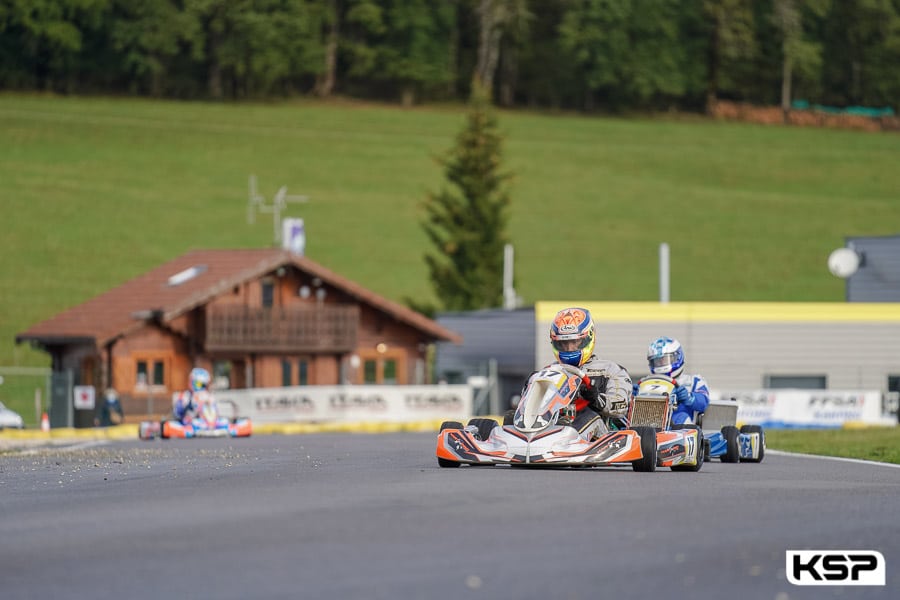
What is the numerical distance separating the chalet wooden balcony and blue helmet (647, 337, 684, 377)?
35031mm

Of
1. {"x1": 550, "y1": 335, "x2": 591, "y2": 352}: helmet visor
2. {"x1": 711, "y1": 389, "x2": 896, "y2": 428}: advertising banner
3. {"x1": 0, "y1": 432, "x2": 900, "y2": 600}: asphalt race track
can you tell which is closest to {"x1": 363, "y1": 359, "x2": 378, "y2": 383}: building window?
{"x1": 711, "y1": 389, "x2": 896, "y2": 428}: advertising banner

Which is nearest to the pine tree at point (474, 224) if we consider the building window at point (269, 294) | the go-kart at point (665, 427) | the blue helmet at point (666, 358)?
the building window at point (269, 294)

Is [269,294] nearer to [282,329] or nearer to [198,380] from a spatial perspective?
[282,329]

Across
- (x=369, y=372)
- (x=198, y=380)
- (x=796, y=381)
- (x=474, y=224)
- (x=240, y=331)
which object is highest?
(x=474, y=224)

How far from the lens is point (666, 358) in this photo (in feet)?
71.4

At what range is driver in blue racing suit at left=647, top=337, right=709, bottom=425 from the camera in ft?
71.2

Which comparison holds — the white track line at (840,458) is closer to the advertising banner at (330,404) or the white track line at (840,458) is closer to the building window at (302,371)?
the advertising banner at (330,404)

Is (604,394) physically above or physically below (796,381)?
above

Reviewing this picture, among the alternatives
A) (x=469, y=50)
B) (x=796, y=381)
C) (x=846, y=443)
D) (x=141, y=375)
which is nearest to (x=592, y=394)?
(x=846, y=443)

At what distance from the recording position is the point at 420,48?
117m

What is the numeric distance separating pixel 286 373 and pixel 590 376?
40451mm

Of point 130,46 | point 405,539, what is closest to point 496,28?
point 130,46

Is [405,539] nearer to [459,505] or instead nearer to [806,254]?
[459,505]

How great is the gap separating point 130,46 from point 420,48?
18.7m
